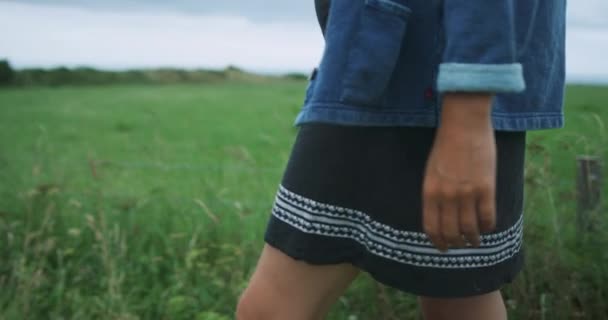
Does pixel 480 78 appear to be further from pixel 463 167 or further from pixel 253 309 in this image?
pixel 253 309

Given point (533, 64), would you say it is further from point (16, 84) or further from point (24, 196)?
point (16, 84)

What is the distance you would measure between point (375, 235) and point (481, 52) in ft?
1.16

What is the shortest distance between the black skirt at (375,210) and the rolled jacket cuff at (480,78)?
0.57ft

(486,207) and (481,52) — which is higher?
(481,52)

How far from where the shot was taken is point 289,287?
1.17 metres

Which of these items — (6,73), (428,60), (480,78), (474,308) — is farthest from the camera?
(6,73)

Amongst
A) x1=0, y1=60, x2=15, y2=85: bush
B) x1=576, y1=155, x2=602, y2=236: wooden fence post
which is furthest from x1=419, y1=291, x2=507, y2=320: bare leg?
x1=0, y1=60, x2=15, y2=85: bush

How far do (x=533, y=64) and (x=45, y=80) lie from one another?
16.2 metres

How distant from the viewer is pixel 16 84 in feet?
48.5

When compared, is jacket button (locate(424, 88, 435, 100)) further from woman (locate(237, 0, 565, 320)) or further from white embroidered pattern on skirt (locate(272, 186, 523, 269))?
white embroidered pattern on skirt (locate(272, 186, 523, 269))

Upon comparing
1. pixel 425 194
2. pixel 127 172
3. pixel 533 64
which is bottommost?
pixel 127 172

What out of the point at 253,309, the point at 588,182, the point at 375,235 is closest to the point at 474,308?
the point at 375,235

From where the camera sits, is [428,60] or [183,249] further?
[183,249]

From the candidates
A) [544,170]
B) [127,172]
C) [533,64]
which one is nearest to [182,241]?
[544,170]
